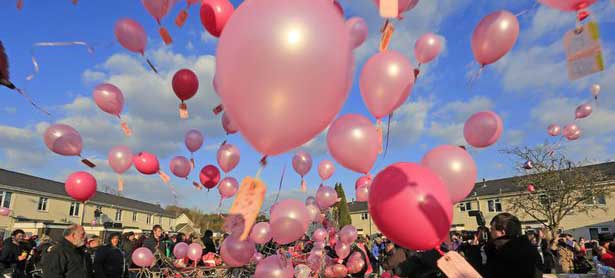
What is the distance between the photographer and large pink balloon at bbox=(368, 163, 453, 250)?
225 cm

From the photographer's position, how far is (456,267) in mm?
2064

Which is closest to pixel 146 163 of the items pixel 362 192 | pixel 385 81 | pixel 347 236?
pixel 362 192

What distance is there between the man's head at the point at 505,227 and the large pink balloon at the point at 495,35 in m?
1.32


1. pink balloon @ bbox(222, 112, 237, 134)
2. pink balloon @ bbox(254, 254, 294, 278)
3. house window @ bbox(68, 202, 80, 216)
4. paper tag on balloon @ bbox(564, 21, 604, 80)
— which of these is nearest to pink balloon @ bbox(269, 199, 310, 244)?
pink balloon @ bbox(254, 254, 294, 278)

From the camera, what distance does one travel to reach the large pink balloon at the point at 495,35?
9.82 feet

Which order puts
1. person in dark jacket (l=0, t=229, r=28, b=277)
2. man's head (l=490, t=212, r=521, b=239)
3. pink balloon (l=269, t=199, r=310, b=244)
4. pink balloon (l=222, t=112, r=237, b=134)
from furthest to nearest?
1. person in dark jacket (l=0, t=229, r=28, b=277)
2. pink balloon (l=222, t=112, r=237, b=134)
3. pink balloon (l=269, t=199, r=310, b=244)
4. man's head (l=490, t=212, r=521, b=239)

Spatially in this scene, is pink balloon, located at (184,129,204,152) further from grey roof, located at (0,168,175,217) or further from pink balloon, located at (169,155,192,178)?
grey roof, located at (0,168,175,217)

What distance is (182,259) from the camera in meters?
6.23

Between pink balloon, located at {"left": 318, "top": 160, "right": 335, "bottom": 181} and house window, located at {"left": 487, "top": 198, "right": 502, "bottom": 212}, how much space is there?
29.9m

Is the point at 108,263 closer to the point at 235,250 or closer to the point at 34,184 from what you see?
the point at 235,250

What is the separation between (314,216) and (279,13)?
4.83 meters

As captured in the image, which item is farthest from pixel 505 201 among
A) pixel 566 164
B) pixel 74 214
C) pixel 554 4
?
pixel 74 214

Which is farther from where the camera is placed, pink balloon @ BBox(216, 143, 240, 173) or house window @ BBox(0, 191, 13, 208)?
house window @ BBox(0, 191, 13, 208)

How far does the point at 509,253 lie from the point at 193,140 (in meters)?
4.10
